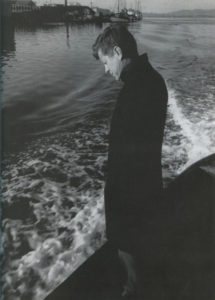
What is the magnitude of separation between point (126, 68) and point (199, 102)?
5.94 meters

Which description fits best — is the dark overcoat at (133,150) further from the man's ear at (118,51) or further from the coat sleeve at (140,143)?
the man's ear at (118,51)

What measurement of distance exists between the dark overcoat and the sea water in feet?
4.54

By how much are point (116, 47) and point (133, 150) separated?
59 cm

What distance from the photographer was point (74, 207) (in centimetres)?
388

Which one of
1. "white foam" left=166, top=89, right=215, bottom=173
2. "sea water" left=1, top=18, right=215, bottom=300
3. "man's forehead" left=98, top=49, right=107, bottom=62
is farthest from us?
"white foam" left=166, top=89, right=215, bottom=173

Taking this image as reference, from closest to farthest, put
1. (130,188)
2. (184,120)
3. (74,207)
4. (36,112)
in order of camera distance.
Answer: (130,188), (74,207), (184,120), (36,112)

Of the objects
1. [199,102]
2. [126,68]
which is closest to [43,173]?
[126,68]

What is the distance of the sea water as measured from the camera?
125 inches

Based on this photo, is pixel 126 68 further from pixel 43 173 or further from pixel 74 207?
pixel 43 173

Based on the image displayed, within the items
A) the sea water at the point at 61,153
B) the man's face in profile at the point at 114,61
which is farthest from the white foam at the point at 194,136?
the man's face in profile at the point at 114,61

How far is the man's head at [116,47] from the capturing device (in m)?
1.75

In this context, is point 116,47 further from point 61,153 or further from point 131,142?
point 61,153

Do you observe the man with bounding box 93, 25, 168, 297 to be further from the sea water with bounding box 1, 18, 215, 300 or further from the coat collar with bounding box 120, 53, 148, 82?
the sea water with bounding box 1, 18, 215, 300

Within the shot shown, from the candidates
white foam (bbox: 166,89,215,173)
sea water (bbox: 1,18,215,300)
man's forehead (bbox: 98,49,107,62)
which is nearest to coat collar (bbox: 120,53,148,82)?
man's forehead (bbox: 98,49,107,62)
